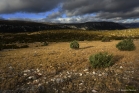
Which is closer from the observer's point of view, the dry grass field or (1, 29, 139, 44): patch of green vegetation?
the dry grass field

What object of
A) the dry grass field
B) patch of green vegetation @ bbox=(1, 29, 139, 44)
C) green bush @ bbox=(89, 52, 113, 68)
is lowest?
patch of green vegetation @ bbox=(1, 29, 139, 44)

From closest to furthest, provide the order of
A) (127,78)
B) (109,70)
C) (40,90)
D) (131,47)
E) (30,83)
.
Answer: (40,90), (30,83), (127,78), (109,70), (131,47)

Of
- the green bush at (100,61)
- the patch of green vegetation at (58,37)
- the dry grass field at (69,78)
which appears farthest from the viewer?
the patch of green vegetation at (58,37)

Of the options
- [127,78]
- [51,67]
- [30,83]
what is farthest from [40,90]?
[127,78]

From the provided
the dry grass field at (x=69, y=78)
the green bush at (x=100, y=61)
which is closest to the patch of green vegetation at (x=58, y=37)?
the green bush at (x=100, y=61)

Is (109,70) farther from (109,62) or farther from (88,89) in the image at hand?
(88,89)

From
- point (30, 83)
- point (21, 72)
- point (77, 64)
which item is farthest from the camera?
point (77, 64)

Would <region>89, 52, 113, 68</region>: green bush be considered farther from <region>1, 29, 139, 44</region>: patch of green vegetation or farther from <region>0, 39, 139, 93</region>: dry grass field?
<region>1, 29, 139, 44</region>: patch of green vegetation

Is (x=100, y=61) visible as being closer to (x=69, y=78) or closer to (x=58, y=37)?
(x=69, y=78)

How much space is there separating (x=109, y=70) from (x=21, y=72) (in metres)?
4.47

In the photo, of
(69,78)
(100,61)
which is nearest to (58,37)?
(100,61)

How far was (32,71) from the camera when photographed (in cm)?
898

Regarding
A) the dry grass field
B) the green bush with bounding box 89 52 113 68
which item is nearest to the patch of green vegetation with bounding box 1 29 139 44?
the green bush with bounding box 89 52 113 68

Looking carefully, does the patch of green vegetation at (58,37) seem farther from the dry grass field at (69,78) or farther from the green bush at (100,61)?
the dry grass field at (69,78)
